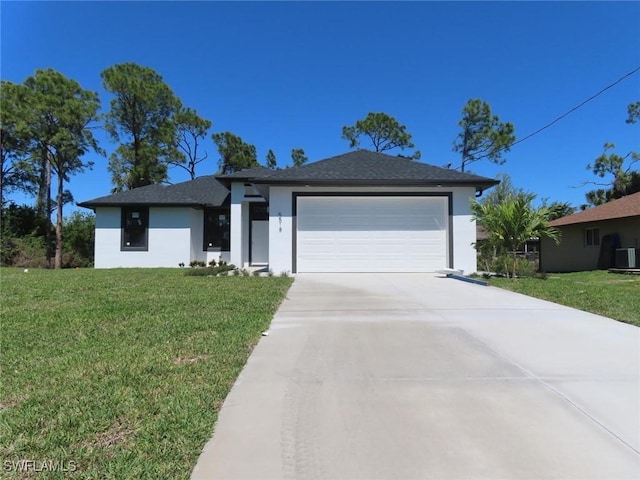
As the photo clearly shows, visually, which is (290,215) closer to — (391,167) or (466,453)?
(391,167)

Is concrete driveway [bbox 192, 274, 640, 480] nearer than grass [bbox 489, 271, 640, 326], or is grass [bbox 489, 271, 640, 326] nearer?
concrete driveway [bbox 192, 274, 640, 480]

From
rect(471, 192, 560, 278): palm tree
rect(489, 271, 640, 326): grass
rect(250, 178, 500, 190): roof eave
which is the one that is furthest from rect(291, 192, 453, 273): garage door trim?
rect(489, 271, 640, 326): grass

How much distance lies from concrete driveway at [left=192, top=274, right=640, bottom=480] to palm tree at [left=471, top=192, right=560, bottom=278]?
6.18 metres

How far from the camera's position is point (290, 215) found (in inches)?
547

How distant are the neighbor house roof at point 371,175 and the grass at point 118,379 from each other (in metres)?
6.96

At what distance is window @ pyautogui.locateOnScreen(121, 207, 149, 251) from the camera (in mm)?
18062

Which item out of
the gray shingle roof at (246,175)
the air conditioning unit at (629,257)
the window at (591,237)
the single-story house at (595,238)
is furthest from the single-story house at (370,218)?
the window at (591,237)

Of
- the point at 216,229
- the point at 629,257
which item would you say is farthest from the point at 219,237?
the point at 629,257

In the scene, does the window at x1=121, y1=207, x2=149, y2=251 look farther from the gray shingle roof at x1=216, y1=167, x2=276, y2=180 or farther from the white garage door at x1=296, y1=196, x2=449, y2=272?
the white garage door at x1=296, y1=196, x2=449, y2=272

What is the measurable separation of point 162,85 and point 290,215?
18.9 metres

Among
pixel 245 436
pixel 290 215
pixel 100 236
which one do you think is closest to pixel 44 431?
pixel 245 436

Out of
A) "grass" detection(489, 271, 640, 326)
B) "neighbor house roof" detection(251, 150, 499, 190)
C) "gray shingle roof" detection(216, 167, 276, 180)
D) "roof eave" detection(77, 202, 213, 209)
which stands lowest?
"grass" detection(489, 271, 640, 326)

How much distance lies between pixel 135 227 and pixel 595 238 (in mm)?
21986

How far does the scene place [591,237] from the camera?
20391 mm
